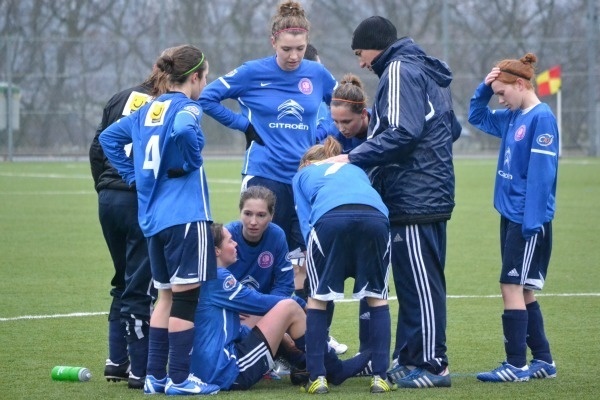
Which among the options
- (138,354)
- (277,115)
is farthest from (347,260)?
(277,115)

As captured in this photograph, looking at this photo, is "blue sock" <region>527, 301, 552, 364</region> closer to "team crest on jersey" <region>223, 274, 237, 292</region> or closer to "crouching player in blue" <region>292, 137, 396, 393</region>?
"crouching player in blue" <region>292, 137, 396, 393</region>

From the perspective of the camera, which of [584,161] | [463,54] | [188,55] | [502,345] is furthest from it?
[463,54]

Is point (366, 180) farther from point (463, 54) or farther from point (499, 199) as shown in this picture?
point (463, 54)

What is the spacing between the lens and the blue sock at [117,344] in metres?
6.61

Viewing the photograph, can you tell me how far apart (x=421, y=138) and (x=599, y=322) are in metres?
2.75

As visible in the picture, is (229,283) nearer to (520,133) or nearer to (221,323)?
(221,323)

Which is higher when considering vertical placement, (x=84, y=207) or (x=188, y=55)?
(x=188, y=55)

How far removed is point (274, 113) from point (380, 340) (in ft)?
7.38

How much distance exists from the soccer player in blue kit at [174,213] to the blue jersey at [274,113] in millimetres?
1648

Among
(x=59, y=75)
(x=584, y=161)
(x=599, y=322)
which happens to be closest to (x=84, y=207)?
(x=599, y=322)

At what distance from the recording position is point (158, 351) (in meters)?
6.09

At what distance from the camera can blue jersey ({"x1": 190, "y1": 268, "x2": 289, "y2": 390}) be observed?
6191 millimetres

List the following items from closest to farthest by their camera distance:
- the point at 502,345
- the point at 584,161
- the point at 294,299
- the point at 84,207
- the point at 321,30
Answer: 1. the point at 294,299
2. the point at 502,345
3. the point at 84,207
4. the point at 584,161
5. the point at 321,30

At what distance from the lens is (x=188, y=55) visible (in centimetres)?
603
